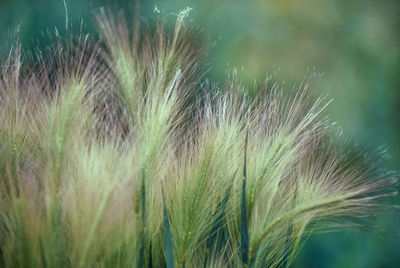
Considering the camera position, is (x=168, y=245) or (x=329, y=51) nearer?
(x=168, y=245)

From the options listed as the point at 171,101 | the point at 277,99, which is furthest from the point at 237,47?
the point at 171,101

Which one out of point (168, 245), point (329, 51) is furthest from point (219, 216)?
point (329, 51)

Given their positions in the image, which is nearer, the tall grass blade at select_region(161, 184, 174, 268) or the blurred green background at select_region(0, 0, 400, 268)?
the tall grass blade at select_region(161, 184, 174, 268)

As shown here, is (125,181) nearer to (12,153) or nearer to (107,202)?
(107,202)

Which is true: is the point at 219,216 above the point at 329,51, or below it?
below

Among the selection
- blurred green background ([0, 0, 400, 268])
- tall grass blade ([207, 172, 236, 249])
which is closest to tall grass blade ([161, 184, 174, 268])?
tall grass blade ([207, 172, 236, 249])

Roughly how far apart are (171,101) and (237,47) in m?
0.46

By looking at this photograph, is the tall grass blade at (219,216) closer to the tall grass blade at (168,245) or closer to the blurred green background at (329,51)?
the tall grass blade at (168,245)

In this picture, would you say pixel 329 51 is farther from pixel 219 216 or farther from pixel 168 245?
pixel 168 245

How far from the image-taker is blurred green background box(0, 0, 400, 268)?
3.58 feet

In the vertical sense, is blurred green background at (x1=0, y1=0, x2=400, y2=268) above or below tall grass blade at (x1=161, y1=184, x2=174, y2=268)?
above

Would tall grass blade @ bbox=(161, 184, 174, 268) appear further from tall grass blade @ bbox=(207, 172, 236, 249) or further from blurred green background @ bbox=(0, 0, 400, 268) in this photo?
blurred green background @ bbox=(0, 0, 400, 268)

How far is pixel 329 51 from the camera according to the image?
3.68 feet

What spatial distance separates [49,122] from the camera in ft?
2.23
